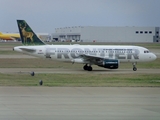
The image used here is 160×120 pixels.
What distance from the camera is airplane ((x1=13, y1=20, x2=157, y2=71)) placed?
4344 cm

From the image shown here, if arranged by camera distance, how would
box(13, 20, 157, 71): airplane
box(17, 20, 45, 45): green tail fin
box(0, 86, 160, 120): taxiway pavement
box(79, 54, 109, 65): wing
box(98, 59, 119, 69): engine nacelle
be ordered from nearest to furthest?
box(0, 86, 160, 120): taxiway pavement
box(98, 59, 119, 69): engine nacelle
box(79, 54, 109, 65): wing
box(13, 20, 157, 71): airplane
box(17, 20, 45, 45): green tail fin

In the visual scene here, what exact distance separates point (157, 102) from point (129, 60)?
23.8 meters

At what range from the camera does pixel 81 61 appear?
43625 millimetres

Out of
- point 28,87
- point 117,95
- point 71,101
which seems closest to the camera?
point 71,101

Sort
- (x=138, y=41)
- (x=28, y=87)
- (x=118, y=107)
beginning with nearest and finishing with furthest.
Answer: (x=118, y=107) < (x=28, y=87) < (x=138, y=41)

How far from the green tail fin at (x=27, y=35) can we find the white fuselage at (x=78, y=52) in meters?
0.82

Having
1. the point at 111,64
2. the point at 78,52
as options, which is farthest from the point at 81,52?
the point at 111,64

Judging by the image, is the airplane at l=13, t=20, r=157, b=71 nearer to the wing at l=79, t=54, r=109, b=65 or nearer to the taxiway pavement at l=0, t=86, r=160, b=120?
the wing at l=79, t=54, r=109, b=65

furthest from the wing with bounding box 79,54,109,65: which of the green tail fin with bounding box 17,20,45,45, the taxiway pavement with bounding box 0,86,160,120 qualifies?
the taxiway pavement with bounding box 0,86,160,120

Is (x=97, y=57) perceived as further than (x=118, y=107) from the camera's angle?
Yes

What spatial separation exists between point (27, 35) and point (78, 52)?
18.7 feet

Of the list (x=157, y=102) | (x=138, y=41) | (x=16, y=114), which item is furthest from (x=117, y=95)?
(x=138, y=41)

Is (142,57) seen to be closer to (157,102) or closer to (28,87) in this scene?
(28,87)

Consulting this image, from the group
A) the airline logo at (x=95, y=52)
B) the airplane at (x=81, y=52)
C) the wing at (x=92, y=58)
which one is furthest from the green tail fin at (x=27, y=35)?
the wing at (x=92, y=58)
